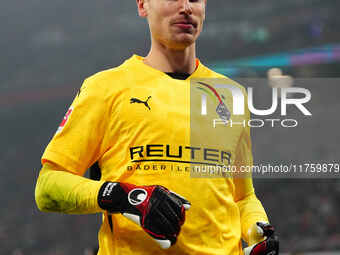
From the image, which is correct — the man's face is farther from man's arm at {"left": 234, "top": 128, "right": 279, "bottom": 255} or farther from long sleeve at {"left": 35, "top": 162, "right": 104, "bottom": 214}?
long sleeve at {"left": 35, "top": 162, "right": 104, "bottom": 214}

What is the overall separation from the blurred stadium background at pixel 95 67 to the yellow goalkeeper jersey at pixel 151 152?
6783mm

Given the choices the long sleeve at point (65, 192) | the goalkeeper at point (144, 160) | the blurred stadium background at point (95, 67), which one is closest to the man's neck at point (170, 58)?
the goalkeeper at point (144, 160)

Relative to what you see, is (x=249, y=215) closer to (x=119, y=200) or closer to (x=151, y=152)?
(x=151, y=152)

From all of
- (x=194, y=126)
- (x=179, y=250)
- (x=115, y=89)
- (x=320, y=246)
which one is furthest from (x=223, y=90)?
(x=320, y=246)

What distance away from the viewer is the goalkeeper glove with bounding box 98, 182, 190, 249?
1379 millimetres

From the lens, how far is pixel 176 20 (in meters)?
1.68

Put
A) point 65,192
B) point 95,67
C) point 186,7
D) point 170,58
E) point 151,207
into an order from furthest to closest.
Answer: point 95,67 < point 170,58 < point 186,7 < point 65,192 < point 151,207

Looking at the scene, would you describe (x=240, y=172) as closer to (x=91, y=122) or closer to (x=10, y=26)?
(x=91, y=122)

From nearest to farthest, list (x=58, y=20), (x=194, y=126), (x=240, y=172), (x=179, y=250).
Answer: (x=179, y=250) < (x=194, y=126) < (x=240, y=172) < (x=58, y=20)

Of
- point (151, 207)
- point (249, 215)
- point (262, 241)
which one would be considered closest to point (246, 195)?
point (249, 215)

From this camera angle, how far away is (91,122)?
1.61 m

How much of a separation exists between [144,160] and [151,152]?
0.03 metres

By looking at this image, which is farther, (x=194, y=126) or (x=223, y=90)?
(x=223, y=90)

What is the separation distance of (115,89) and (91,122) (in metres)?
0.13
